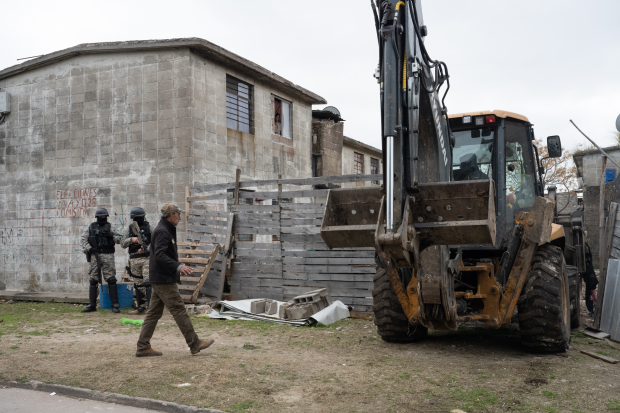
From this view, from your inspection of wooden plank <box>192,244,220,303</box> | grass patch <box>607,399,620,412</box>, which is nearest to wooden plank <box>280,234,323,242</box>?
wooden plank <box>192,244,220,303</box>

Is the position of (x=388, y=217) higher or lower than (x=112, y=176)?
lower

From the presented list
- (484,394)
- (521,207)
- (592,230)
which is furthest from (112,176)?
(592,230)

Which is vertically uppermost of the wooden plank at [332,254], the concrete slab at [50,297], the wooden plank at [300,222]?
the wooden plank at [300,222]

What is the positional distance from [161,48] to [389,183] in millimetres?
10193

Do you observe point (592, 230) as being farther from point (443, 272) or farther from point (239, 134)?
point (443, 272)

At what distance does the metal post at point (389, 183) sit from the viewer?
4.96 meters

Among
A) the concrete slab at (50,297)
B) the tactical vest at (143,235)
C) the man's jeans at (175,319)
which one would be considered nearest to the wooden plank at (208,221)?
the tactical vest at (143,235)

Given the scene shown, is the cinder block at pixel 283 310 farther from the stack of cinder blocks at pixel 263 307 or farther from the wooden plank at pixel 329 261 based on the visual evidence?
the wooden plank at pixel 329 261

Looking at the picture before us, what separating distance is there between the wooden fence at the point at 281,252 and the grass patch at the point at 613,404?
17.5 feet

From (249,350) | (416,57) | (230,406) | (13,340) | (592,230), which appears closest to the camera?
(230,406)

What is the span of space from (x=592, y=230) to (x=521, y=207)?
538 inches

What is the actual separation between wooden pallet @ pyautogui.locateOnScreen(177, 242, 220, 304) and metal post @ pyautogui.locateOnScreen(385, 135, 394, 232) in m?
6.67

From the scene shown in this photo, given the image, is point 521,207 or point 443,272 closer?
point 443,272

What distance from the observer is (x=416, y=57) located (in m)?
5.67
